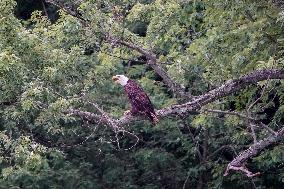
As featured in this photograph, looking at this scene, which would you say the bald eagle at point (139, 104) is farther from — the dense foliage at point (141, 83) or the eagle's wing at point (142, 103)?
the dense foliage at point (141, 83)

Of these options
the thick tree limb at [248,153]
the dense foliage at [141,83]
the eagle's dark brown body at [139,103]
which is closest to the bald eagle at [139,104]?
the eagle's dark brown body at [139,103]

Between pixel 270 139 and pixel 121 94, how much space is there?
13.9 ft

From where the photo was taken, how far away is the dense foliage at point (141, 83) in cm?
→ 613

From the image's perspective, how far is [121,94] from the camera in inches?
378

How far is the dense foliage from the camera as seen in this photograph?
6.13m

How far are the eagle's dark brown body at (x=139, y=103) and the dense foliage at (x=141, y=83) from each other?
1.25ft

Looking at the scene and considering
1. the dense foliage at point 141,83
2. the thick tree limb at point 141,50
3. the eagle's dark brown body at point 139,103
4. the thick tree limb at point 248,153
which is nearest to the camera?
the thick tree limb at point 248,153

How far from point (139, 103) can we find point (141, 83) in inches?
113

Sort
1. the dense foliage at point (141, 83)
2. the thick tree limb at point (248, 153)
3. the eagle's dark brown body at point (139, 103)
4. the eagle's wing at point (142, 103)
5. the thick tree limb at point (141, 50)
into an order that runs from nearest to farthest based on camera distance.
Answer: the thick tree limb at point (248, 153) < the eagle's dark brown body at point (139, 103) < the eagle's wing at point (142, 103) < the dense foliage at point (141, 83) < the thick tree limb at point (141, 50)

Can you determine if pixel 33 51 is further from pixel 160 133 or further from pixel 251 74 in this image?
pixel 160 133

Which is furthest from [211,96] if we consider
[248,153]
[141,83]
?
[141,83]

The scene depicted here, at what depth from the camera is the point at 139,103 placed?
241 inches

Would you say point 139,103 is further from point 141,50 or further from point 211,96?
point 141,50

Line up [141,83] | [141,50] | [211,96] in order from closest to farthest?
[211,96] < [141,50] < [141,83]
